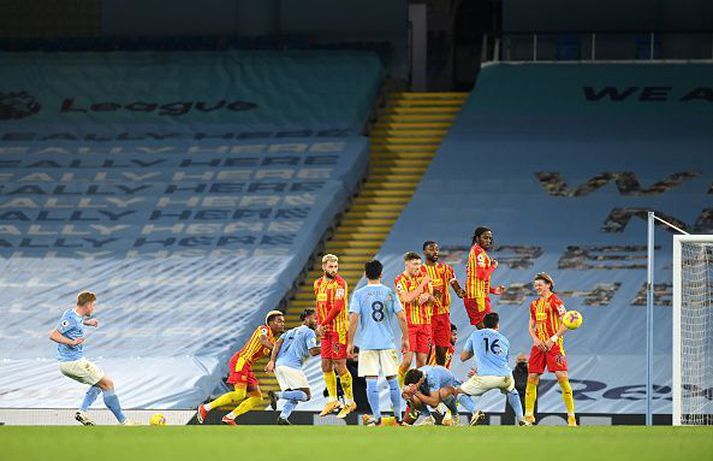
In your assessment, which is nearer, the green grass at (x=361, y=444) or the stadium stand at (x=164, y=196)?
the green grass at (x=361, y=444)

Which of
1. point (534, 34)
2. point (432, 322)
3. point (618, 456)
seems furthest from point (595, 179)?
point (618, 456)

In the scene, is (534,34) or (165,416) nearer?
(165,416)

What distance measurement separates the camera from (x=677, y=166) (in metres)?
28.1

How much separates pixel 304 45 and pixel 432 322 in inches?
570

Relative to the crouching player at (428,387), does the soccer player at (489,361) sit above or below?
above

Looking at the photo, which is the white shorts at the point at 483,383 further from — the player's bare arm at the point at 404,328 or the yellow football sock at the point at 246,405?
the yellow football sock at the point at 246,405

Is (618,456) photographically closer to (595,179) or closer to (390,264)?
(390,264)

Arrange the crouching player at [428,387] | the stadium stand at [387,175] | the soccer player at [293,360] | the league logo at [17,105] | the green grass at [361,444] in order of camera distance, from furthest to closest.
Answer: the league logo at [17,105], the stadium stand at [387,175], the soccer player at [293,360], the crouching player at [428,387], the green grass at [361,444]

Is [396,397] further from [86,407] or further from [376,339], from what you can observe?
[86,407]

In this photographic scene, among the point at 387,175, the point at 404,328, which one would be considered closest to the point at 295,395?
the point at 404,328

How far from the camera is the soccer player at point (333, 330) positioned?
18703 millimetres

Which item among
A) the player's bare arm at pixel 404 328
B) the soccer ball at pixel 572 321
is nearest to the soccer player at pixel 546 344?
the soccer ball at pixel 572 321

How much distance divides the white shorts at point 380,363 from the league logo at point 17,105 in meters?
15.8

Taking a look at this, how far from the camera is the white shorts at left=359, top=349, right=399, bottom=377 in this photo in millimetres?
17922
